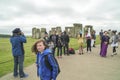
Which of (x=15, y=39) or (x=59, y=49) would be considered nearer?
(x=15, y=39)

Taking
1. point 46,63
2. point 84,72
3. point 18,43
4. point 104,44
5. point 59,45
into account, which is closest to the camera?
point 46,63

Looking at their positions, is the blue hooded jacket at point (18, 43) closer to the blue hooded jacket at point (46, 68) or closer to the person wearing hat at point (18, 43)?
the person wearing hat at point (18, 43)

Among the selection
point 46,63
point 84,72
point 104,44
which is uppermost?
point 46,63

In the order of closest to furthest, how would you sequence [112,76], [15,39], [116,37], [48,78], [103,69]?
[48,78] < [15,39] < [112,76] < [103,69] < [116,37]

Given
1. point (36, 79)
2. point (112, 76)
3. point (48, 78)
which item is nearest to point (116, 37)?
point (112, 76)

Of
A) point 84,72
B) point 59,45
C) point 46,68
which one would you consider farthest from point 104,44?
point 46,68

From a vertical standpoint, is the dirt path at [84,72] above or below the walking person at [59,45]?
below

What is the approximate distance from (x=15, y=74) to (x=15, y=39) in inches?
63.3

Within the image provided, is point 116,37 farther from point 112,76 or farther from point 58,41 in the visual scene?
point 112,76

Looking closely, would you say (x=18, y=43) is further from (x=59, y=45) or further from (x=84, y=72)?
(x=59, y=45)

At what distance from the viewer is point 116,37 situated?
A: 19.0 meters

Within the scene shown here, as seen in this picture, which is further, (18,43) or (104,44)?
(104,44)

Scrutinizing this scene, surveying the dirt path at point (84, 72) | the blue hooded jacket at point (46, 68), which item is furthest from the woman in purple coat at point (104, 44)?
the blue hooded jacket at point (46, 68)

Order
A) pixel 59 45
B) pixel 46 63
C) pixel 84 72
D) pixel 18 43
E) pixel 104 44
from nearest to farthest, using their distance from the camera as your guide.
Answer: pixel 46 63
pixel 18 43
pixel 84 72
pixel 59 45
pixel 104 44
